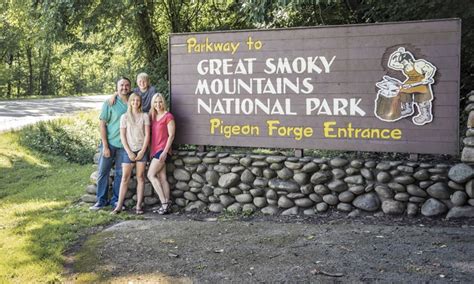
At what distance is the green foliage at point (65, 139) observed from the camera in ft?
43.8

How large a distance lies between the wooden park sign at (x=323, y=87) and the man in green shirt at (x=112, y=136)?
0.71 metres

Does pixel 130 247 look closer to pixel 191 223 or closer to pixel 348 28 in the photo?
pixel 191 223

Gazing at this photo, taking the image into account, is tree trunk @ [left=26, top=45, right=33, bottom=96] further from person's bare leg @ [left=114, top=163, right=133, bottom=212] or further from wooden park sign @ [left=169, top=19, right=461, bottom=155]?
wooden park sign @ [left=169, top=19, right=461, bottom=155]

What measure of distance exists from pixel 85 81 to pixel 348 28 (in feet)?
151

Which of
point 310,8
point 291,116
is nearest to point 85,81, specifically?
point 310,8

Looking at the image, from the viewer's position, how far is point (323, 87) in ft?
20.3

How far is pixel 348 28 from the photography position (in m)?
6.01

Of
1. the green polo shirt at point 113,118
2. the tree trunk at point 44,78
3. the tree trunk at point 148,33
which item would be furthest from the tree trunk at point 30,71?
the green polo shirt at point 113,118

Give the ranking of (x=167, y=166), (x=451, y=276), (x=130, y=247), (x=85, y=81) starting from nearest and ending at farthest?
(x=451, y=276)
(x=130, y=247)
(x=167, y=166)
(x=85, y=81)

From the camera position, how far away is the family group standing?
6543 mm

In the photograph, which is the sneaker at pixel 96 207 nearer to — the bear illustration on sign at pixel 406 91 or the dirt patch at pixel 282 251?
the dirt patch at pixel 282 251

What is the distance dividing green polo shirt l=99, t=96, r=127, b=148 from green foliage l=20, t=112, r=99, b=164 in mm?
6912

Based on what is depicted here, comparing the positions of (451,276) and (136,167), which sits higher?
(136,167)

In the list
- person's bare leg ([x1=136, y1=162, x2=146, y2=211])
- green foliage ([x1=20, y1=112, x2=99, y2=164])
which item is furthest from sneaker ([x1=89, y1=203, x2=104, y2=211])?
green foliage ([x1=20, y1=112, x2=99, y2=164])
